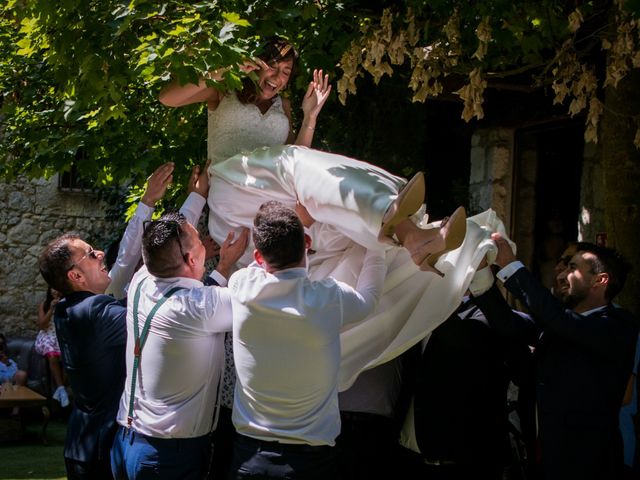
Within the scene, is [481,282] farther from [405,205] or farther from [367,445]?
[367,445]

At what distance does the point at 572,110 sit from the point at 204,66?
2.16 metres

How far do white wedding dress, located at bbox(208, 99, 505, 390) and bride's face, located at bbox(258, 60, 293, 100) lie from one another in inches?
15.5

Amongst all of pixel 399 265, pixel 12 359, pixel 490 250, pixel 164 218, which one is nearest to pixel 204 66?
pixel 164 218

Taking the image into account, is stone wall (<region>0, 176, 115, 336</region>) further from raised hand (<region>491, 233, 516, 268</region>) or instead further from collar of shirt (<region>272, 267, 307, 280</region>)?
collar of shirt (<region>272, 267, 307, 280</region>)

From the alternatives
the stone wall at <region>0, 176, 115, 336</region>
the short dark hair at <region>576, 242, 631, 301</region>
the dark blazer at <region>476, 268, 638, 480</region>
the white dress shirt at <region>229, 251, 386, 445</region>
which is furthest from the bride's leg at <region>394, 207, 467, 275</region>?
the stone wall at <region>0, 176, 115, 336</region>

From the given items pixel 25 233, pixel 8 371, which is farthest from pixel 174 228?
pixel 25 233

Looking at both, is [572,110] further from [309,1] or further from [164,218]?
[164,218]

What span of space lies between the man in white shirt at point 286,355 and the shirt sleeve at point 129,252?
110cm

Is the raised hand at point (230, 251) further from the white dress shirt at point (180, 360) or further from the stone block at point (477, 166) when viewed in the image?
the stone block at point (477, 166)

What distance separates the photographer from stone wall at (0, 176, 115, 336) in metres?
13.5

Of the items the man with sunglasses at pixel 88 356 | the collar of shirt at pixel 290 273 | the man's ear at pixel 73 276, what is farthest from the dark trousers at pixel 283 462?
the man's ear at pixel 73 276

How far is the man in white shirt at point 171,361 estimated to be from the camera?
360 cm

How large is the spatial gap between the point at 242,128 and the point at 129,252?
797mm

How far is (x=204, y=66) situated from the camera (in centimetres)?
407
